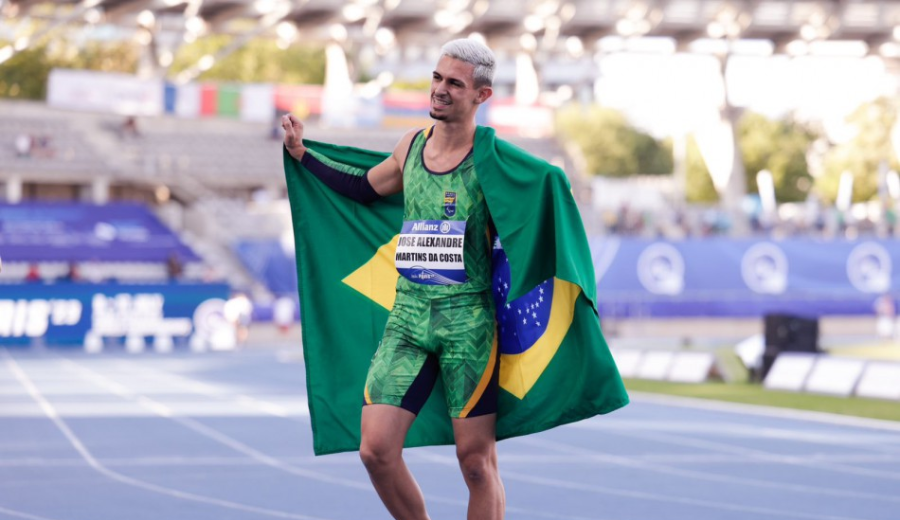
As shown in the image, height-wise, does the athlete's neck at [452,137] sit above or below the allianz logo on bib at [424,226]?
above

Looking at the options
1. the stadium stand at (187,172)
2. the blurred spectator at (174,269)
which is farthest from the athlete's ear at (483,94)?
the stadium stand at (187,172)

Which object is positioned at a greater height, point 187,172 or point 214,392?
point 187,172

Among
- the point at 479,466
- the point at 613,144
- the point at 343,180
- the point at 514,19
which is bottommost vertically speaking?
the point at 479,466

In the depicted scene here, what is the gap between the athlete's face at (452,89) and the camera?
5605mm

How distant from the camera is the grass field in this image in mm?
16828

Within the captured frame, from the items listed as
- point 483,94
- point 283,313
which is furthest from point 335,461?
point 283,313

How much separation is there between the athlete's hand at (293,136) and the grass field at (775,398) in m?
11.2

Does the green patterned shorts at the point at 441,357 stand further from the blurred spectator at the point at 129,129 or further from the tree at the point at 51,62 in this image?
the tree at the point at 51,62

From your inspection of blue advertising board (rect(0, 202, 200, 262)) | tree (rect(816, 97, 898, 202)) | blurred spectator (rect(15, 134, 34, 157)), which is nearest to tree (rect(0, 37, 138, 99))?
blurred spectator (rect(15, 134, 34, 157))

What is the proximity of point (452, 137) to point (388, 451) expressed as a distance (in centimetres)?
127

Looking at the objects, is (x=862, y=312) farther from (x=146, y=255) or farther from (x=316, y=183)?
(x=316, y=183)

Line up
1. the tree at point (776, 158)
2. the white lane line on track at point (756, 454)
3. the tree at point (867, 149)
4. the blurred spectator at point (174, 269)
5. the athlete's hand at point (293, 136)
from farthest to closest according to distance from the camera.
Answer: the tree at point (776, 158)
the tree at point (867, 149)
the blurred spectator at point (174, 269)
the white lane line on track at point (756, 454)
the athlete's hand at point (293, 136)

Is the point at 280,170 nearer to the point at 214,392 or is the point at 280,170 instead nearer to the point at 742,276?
the point at 742,276

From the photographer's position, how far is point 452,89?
562cm
